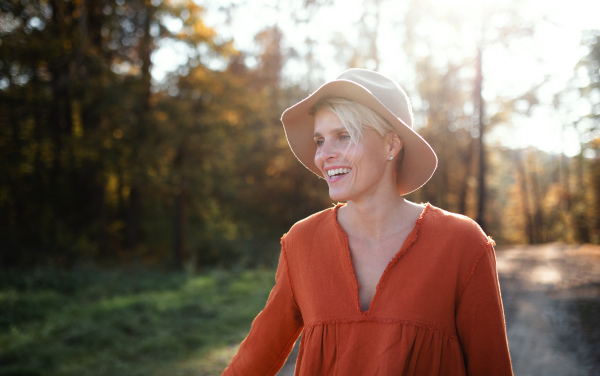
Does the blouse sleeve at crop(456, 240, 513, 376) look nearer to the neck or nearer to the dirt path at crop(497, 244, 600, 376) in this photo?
the neck

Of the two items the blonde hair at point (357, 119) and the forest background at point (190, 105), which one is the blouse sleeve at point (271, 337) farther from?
the forest background at point (190, 105)

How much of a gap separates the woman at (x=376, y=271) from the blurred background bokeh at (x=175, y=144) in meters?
4.23

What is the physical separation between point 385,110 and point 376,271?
0.61m

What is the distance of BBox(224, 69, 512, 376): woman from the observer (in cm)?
171

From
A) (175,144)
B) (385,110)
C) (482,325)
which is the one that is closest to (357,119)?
(385,110)

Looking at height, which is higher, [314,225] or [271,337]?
[314,225]

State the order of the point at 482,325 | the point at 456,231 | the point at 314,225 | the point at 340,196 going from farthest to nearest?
1. the point at 314,225
2. the point at 340,196
3. the point at 456,231
4. the point at 482,325

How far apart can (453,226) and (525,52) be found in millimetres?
15276

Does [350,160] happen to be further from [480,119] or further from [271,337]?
[480,119]

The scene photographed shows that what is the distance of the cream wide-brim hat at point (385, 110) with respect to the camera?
1861mm

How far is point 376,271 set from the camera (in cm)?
188

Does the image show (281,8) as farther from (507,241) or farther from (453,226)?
(507,241)

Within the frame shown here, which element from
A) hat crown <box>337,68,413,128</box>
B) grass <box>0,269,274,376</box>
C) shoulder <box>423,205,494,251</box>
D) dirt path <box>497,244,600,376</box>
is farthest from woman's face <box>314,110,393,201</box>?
grass <box>0,269,274,376</box>

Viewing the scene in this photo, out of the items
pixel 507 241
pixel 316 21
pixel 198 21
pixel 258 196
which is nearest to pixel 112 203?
pixel 258 196
